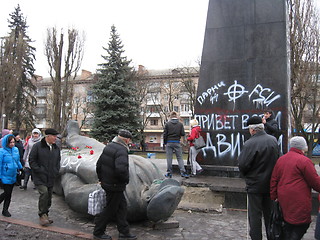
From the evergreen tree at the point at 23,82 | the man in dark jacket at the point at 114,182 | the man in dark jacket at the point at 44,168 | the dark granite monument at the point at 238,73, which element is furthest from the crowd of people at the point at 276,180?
the evergreen tree at the point at 23,82

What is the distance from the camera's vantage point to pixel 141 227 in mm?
4965

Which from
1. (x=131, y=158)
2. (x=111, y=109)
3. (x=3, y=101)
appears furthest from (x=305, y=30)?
(x=3, y=101)

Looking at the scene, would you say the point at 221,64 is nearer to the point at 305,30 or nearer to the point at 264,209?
the point at 264,209

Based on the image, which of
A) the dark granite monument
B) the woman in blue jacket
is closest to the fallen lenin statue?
the woman in blue jacket

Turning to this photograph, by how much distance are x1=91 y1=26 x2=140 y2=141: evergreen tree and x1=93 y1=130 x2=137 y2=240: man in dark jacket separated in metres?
18.2

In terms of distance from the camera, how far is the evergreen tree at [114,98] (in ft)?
74.7

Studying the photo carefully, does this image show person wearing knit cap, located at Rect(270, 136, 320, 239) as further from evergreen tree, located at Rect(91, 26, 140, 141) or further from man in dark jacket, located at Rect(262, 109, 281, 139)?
evergreen tree, located at Rect(91, 26, 140, 141)

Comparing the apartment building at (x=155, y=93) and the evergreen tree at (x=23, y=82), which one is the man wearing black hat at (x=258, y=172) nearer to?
the apartment building at (x=155, y=93)

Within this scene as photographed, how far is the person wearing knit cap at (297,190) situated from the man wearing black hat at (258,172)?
0.37 m

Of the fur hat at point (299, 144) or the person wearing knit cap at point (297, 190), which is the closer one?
the person wearing knit cap at point (297, 190)

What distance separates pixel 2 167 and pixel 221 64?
5.71m

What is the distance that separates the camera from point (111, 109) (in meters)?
23.4

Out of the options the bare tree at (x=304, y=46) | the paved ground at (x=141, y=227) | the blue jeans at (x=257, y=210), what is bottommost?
the paved ground at (x=141, y=227)

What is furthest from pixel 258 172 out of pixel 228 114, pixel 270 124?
pixel 228 114
